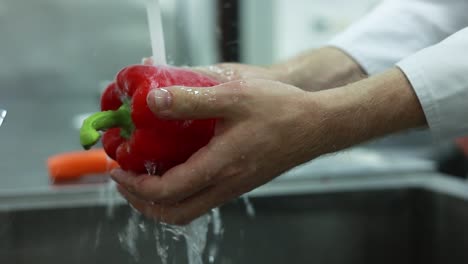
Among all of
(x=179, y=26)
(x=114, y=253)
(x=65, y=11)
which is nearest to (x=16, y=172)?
(x=114, y=253)

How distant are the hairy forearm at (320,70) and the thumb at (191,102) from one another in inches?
9.6

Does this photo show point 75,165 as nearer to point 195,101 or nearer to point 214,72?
point 214,72

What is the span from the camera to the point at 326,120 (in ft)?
1.53

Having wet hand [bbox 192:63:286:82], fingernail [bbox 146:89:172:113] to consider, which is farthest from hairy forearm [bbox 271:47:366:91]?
fingernail [bbox 146:89:172:113]

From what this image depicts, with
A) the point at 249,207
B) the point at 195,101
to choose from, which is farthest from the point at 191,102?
the point at 249,207

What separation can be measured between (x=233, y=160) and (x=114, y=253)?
7.0 inches

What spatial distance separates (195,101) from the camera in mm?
412

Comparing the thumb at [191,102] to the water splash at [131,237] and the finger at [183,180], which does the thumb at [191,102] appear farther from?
the water splash at [131,237]

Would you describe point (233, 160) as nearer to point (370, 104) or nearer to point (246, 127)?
point (246, 127)

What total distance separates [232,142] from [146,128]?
66mm

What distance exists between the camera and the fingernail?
1.34ft

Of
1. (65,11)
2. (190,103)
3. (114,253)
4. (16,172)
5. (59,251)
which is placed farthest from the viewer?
(65,11)

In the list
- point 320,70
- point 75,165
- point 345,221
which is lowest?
point 345,221

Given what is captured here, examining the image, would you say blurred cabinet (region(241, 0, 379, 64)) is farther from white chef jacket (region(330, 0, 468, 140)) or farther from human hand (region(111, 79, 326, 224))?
human hand (region(111, 79, 326, 224))
